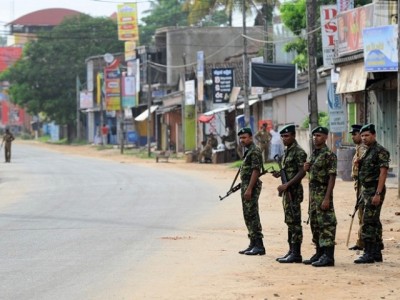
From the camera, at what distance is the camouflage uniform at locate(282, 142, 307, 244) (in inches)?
462

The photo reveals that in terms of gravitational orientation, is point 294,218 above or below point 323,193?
below

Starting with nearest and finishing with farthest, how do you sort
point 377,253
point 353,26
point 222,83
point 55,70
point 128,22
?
point 377,253, point 353,26, point 222,83, point 128,22, point 55,70

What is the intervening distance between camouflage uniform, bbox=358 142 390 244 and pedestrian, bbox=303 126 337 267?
1.40 ft

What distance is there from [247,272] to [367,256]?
5.25 ft

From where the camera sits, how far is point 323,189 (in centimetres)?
1148

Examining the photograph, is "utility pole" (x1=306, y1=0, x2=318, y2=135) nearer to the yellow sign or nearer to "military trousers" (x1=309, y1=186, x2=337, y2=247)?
"military trousers" (x1=309, y1=186, x2=337, y2=247)

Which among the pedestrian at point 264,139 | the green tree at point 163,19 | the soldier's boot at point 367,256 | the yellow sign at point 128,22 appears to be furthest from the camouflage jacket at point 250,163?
the green tree at point 163,19

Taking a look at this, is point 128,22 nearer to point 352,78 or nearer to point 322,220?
point 352,78

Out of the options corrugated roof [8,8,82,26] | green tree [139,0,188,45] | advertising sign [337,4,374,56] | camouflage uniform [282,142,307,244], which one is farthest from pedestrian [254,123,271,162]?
corrugated roof [8,8,82,26]

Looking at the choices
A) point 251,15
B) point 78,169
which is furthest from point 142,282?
point 251,15

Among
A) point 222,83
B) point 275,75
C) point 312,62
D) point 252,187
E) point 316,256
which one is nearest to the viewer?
point 316,256

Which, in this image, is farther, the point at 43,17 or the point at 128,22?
the point at 43,17

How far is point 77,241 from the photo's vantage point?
14156 millimetres

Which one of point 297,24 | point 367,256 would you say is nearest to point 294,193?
point 367,256
